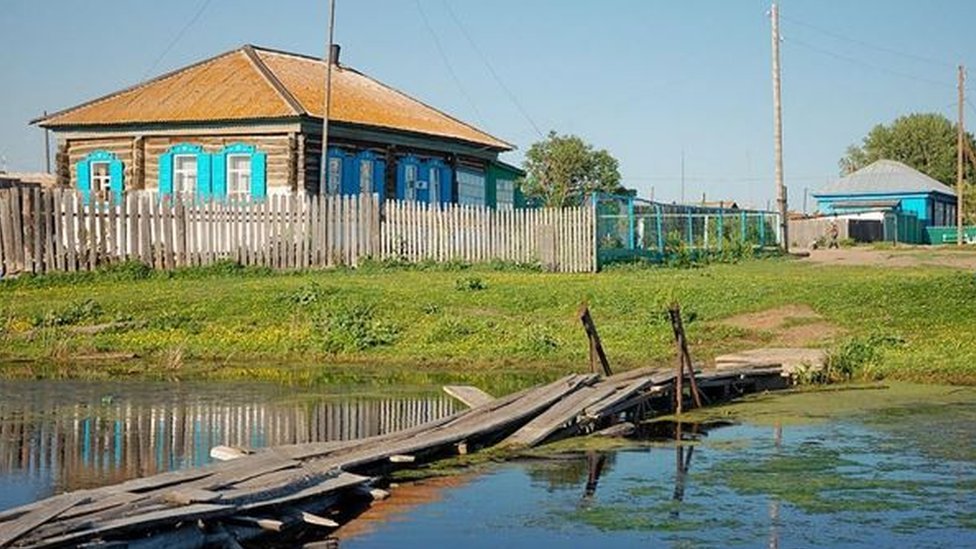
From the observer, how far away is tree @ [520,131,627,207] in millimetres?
76625

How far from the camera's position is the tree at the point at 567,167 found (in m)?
76.6

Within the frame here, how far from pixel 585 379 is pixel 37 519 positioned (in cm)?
1087

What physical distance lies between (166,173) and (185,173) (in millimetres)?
548

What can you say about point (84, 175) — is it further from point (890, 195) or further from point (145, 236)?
point (890, 195)

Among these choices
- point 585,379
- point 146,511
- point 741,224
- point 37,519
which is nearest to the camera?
point 37,519

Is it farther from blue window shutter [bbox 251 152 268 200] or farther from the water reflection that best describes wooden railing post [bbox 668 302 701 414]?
blue window shutter [bbox 251 152 268 200]

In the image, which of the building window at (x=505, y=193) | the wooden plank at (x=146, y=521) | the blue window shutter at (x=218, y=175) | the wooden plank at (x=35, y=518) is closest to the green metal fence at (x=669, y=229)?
the building window at (x=505, y=193)

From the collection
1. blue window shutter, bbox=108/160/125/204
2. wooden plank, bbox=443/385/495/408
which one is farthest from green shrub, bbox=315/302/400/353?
blue window shutter, bbox=108/160/125/204

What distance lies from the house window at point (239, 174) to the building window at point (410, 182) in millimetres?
5535

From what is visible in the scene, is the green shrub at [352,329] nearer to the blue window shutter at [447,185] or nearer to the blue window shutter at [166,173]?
the blue window shutter at [166,173]

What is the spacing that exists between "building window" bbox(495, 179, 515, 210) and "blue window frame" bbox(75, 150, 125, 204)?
14.4 m

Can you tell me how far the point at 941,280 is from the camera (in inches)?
1145

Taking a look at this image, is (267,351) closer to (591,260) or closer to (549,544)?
(591,260)

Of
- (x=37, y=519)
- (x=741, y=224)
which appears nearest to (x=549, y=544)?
(x=37, y=519)
